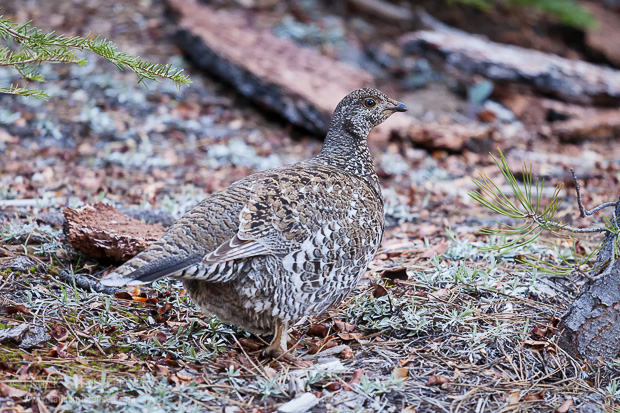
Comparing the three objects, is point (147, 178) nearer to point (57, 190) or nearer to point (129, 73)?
point (57, 190)

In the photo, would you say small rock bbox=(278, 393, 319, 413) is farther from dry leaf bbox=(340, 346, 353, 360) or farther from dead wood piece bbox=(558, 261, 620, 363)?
dead wood piece bbox=(558, 261, 620, 363)

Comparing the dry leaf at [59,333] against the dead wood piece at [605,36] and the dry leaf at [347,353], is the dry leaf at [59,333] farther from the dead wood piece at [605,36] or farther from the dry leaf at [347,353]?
the dead wood piece at [605,36]

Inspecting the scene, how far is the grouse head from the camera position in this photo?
197 inches

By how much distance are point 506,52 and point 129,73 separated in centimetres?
634

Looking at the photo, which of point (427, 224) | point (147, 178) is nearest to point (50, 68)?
point (147, 178)

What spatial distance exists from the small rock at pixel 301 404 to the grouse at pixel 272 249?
0.59m

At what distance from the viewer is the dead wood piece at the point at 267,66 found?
864 cm

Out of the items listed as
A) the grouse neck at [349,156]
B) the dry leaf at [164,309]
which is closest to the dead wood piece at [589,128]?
the grouse neck at [349,156]

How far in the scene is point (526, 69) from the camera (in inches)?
391

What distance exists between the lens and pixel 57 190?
655cm

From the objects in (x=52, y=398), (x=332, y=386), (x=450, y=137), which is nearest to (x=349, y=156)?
(x=332, y=386)

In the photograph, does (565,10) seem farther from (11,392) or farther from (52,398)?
(11,392)

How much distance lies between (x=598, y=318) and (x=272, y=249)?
2.04m

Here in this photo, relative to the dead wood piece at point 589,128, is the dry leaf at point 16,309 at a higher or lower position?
higher
